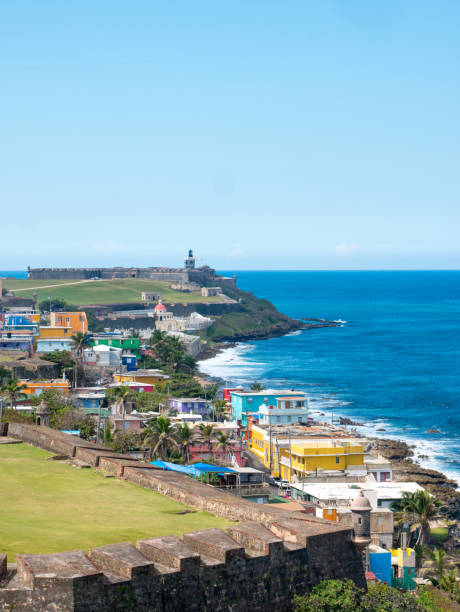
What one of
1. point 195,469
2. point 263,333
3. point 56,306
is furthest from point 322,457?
point 263,333

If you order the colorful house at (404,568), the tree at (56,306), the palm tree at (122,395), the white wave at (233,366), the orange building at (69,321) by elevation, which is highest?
the orange building at (69,321)

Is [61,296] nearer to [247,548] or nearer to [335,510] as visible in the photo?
[335,510]

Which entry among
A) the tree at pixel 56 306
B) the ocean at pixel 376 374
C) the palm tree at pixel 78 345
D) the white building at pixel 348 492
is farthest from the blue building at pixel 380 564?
the tree at pixel 56 306

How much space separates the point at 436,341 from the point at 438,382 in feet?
170

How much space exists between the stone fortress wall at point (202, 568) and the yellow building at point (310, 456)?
33.6 metres

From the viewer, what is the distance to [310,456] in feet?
171

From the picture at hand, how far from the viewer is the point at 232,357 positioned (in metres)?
136

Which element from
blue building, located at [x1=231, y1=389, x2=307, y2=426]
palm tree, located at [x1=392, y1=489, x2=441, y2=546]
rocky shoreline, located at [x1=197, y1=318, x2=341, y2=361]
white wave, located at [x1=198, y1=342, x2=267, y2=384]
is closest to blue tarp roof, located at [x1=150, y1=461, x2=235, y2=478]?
palm tree, located at [x1=392, y1=489, x2=441, y2=546]

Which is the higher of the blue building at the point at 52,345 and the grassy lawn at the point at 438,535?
the blue building at the point at 52,345

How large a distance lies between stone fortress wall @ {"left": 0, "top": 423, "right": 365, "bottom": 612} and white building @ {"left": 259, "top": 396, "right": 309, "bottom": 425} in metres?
48.8

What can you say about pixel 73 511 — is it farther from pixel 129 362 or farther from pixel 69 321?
pixel 69 321

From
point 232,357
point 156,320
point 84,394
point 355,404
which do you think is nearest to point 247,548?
point 84,394

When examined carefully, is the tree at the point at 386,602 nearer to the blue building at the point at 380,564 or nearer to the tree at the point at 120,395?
the blue building at the point at 380,564

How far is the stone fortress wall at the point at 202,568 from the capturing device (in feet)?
39.8
